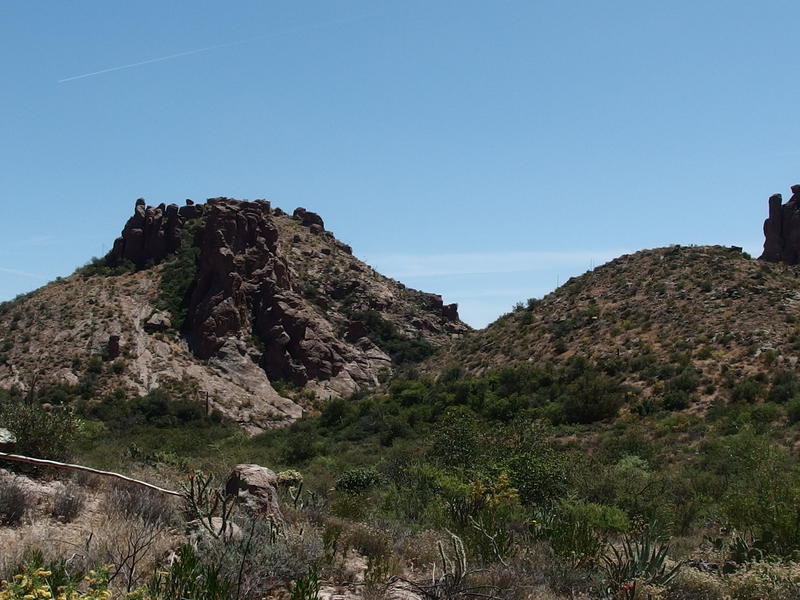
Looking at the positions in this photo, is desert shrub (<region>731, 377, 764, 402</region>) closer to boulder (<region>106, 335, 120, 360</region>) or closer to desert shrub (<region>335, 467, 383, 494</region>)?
desert shrub (<region>335, 467, 383, 494</region>)

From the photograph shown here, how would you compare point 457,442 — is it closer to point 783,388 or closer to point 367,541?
point 367,541

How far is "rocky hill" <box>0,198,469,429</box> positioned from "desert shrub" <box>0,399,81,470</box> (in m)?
34.8

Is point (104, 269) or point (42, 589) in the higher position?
point (104, 269)

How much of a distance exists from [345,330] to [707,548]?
5251 centimetres

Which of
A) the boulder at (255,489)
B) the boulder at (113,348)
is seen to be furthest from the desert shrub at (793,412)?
the boulder at (113,348)

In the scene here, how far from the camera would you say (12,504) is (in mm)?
8227

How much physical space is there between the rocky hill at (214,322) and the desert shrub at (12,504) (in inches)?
1501

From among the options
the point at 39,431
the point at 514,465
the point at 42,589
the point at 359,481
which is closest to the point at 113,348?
the point at 359,481

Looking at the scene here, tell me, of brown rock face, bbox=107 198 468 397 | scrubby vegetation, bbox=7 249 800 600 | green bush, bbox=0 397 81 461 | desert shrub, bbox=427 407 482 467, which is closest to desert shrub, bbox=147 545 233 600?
scrubby vegetation, bbox=7 249 800 600

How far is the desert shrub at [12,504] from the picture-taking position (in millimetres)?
8133

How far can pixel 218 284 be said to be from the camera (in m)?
55.0

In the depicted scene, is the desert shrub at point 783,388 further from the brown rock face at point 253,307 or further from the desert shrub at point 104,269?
the desert shrub at point 104,269

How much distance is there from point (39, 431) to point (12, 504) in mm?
3183

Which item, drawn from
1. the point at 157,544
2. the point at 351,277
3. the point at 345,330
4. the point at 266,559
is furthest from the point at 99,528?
the point at 351,277
